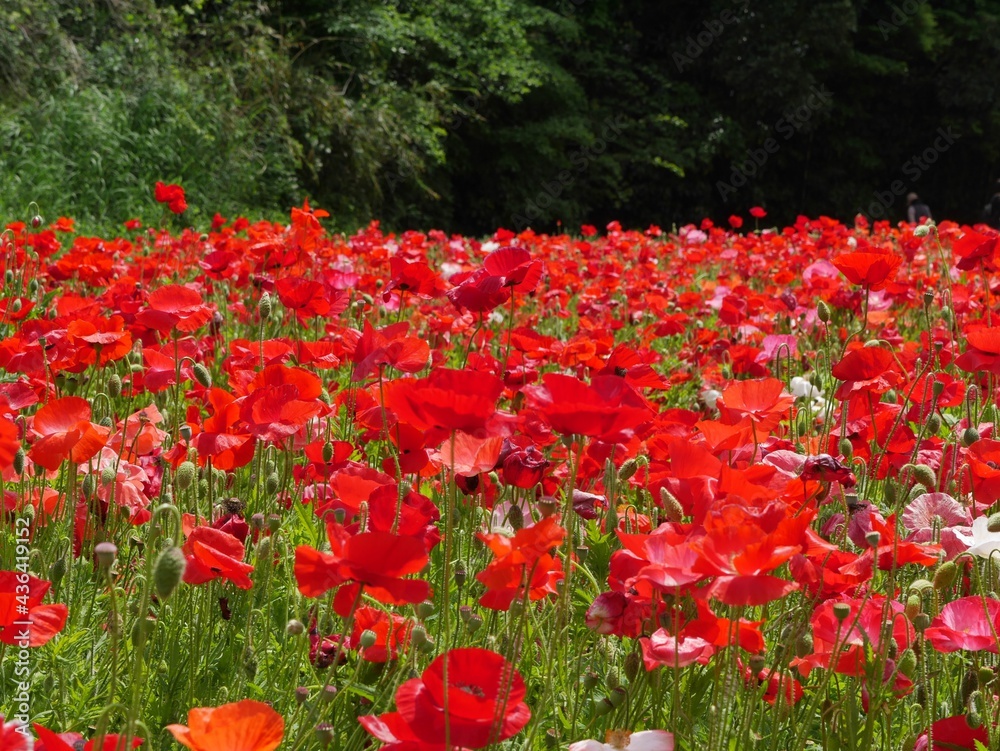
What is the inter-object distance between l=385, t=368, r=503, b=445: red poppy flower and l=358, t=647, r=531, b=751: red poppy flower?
0.65 feet

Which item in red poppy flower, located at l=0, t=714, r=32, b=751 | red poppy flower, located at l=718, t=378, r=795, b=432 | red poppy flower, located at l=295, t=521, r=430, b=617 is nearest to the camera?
red poppy flower, located at l=0, t=714, r=32, b=751

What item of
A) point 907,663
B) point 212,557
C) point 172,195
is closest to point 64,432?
point 212,557

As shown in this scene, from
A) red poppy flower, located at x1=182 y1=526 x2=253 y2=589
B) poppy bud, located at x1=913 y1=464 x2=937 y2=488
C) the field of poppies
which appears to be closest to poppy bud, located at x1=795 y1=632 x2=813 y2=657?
the field of poppies

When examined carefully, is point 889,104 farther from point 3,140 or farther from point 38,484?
point 38,484

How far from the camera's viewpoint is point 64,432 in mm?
1226

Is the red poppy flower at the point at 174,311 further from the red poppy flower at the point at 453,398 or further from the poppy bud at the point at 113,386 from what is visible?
the red poppy flower at the point at 453,398

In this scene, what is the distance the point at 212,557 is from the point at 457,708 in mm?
371

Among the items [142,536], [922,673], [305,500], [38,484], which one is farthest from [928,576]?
[38,484]

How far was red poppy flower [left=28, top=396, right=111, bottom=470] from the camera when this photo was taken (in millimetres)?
1195

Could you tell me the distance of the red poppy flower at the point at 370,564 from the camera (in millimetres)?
853

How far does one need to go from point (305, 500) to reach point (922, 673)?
1102mm

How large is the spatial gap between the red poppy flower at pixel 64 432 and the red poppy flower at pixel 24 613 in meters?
0.23

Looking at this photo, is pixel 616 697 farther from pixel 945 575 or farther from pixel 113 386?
pixel 113 386

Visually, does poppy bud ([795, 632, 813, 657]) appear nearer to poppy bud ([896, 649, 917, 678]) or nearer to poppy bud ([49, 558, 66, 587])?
poppy bud ([896, 649, 917, 678])
